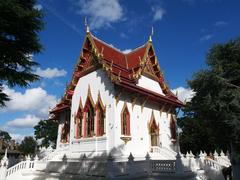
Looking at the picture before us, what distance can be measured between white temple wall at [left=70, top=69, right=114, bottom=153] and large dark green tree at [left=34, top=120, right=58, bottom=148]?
70.3 ft

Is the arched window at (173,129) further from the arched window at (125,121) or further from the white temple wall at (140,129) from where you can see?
the arched window at (125,121)

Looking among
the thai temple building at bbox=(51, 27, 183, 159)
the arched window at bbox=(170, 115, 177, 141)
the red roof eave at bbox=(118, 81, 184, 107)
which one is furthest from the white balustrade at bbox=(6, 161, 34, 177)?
the arched window at bbox=(170, 115, 177, 141)

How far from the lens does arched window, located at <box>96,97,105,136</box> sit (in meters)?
15.7

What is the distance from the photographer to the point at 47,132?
40.1 meters

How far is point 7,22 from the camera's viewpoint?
10.9m

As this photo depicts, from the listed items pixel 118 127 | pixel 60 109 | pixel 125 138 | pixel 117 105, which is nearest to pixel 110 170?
pixel 125 138

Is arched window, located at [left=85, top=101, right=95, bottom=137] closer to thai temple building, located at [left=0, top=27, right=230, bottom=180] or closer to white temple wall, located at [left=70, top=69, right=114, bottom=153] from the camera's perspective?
thai temple building, located at [left=0, top=27, right=230, bottom=180]

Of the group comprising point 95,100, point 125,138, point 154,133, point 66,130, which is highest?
point 95,100

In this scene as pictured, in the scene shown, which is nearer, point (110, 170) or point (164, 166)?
point (110, 170)

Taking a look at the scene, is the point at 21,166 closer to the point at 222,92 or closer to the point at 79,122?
the point at 79,122

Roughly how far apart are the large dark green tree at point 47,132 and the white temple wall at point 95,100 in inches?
843

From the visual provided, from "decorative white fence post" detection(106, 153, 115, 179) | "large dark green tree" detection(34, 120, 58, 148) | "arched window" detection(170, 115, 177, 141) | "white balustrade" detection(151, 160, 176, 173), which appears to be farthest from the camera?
"large dark green tree" detection(34, 120, 58, 148)

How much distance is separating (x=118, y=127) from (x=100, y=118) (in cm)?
168

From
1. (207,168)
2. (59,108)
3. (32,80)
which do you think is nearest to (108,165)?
(32,80)
